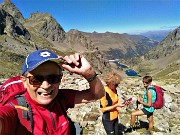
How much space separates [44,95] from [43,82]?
0.60ft

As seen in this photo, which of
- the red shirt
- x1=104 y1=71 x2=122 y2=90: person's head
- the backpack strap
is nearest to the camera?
the red shirt

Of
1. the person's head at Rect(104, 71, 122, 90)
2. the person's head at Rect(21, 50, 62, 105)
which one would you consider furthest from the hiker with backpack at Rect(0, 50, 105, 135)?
the person's head at Rect(104, 71, 122, 90)

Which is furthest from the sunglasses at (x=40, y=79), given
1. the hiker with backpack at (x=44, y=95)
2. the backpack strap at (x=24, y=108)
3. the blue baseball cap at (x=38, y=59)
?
the backpack strap at (x=24, y=108)

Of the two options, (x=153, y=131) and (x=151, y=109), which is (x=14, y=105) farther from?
(x=153, y=131)

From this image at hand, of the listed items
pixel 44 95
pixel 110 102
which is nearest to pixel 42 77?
pixel 44 95

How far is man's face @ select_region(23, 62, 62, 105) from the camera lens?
357 cm

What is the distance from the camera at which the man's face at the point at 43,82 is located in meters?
3.57

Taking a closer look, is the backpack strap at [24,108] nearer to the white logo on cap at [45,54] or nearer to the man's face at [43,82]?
the man's face at [43,82]

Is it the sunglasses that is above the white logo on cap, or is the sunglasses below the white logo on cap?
below

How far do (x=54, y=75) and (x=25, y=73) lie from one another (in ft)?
1.33

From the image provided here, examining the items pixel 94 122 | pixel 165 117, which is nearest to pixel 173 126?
pixel 165 117

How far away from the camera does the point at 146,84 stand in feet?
40.6

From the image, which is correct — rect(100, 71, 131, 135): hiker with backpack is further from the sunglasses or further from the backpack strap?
the backpack strap

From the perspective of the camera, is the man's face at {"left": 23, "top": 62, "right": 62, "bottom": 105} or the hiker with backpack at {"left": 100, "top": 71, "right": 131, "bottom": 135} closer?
the man's face at {"left": 23, "top": 62, "right": 62, "bottom": 105}
